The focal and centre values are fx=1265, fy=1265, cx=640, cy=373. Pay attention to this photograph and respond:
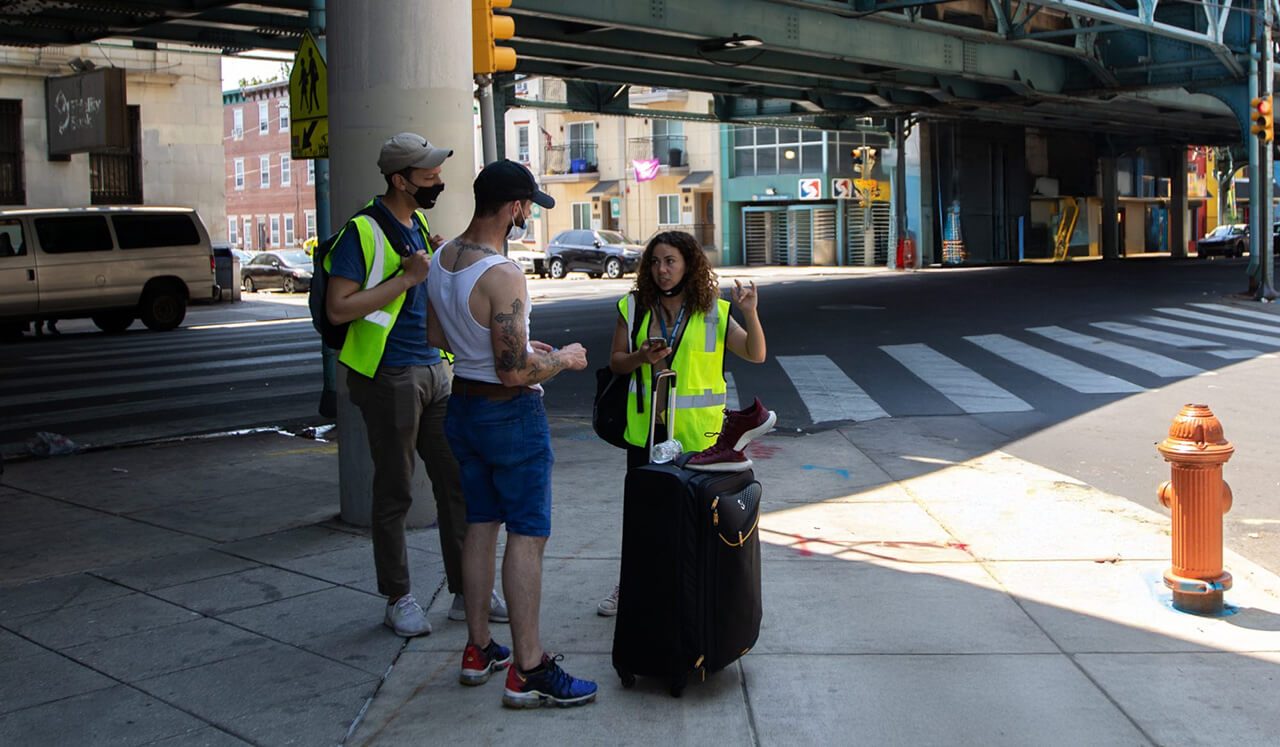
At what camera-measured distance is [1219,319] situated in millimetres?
20219

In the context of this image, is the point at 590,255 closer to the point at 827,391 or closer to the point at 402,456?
the point at 827,391

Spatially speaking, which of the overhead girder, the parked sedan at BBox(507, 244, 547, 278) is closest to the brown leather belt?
the overhead girder

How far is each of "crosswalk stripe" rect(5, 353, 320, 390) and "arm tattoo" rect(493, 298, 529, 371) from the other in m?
11.3

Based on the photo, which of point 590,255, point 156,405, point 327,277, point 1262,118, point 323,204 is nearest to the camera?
→ point 327,277

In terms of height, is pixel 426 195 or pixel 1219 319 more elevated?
pixel 426 195

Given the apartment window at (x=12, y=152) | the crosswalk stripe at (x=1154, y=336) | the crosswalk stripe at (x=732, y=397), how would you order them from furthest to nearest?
the apartment window at (x=12, y=152) < the crosswalk stripe at (x=1154, y=336) < the crosswalk stripe at (x=732, y=397)

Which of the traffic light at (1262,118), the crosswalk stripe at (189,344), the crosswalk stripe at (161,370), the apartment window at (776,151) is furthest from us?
the apartment window at (776,151)

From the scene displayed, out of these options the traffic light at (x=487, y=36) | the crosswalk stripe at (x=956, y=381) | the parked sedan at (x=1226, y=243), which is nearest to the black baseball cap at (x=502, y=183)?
the traffic light at (x=487, y=36)

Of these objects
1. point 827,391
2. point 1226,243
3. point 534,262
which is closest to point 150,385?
point 827,391

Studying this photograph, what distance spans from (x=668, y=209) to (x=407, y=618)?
54.1m

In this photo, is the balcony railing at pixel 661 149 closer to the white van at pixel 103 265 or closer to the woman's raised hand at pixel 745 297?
the white van at pixel 103 265

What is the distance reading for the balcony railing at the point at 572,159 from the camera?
6100 cm

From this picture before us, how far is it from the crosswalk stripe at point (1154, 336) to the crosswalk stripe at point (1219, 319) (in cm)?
169

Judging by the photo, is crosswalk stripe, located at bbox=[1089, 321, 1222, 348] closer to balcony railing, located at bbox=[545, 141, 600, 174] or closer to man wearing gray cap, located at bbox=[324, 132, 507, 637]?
man wearing gray cap, located at bbox=[324, 132, 507, 637]
